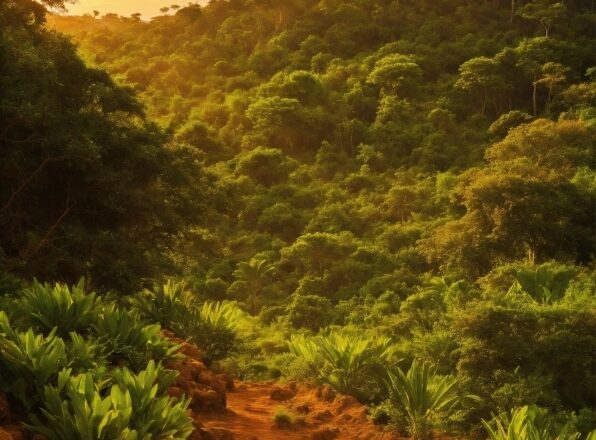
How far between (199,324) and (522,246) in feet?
43.1

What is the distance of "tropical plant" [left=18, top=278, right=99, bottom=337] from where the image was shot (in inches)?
218

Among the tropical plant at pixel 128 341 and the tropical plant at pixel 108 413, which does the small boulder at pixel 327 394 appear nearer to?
the tropical plant at pixel 128 341

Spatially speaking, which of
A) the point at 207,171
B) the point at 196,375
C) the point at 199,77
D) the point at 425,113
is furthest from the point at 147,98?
the point at 196,375

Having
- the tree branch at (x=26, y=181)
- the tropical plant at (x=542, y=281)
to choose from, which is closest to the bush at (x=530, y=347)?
the tropical plant at (x=542, y=281)

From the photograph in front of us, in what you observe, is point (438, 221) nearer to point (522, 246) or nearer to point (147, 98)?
point (522, 246)

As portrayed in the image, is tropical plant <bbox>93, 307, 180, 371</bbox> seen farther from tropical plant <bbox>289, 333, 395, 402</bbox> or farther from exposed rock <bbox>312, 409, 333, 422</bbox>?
tropical plant <bbox>289, 333, 395, 402</bbox>

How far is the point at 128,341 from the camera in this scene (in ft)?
→ 18.9

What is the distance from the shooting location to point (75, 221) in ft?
31.6

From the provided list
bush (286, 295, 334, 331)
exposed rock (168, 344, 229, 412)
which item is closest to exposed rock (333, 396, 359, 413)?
exposed rock (168, 344, 229, 412)

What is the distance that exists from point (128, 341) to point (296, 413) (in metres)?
2.54

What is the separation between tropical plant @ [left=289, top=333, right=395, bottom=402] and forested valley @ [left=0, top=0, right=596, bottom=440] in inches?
1.2

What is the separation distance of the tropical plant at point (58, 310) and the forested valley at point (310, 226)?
24mm

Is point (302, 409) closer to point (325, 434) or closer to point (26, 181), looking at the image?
point (325, 434)

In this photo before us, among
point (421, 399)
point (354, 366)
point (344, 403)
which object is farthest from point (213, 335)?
point (421, 399)
